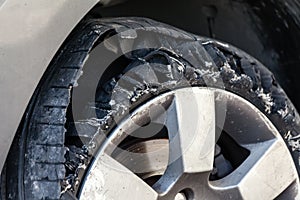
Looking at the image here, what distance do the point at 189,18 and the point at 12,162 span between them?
102 centimetres

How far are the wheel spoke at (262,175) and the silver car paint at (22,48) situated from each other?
0.71m

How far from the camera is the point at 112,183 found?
1.84 meters

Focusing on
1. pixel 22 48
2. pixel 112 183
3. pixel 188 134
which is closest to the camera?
pixel 22 48

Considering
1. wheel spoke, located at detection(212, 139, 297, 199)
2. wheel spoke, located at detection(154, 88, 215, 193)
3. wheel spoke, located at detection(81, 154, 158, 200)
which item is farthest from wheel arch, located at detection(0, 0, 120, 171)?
wheel spoke, located at detection(212, 139, 297, 199)

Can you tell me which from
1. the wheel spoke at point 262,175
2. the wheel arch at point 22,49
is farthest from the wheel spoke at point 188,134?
the wheel arch at point 22,49

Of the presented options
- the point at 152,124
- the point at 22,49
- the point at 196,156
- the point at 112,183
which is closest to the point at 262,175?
the point at 196,156

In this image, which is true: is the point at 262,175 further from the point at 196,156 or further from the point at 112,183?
the point at 112,183

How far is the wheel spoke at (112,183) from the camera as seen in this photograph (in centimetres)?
180

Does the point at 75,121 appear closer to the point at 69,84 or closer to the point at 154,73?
the point at 69,84

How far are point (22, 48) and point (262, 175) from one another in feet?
3.02

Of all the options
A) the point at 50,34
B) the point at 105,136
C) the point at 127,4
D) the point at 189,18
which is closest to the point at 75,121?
the point at 105,136

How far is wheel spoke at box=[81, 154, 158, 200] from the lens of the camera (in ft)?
5.91

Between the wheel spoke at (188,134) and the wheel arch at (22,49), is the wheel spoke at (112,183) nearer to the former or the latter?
the wheel spoke at (188,134)

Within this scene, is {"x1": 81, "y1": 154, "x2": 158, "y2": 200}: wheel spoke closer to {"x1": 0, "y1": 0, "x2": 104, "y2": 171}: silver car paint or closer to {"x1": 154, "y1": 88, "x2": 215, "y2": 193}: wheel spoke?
{"x1": 154, "y1": 88, "x2": 215, "y2": 193}: wheel spoke
